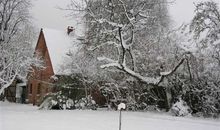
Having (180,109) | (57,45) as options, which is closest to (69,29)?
(57,45)

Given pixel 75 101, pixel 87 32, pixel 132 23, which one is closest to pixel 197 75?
pixel 132 23

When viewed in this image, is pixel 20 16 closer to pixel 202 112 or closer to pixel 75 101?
pixel 75 101

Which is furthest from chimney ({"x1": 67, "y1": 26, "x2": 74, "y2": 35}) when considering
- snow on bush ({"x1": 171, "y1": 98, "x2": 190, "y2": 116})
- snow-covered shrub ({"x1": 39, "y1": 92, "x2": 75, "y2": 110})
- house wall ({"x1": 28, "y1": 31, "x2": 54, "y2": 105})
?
snow on bush ({"x1": 171, "y1": 98, "x2": 190, "y2": 116})

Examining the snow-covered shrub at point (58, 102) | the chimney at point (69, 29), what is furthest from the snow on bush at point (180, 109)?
the chimney at point (69, 29)

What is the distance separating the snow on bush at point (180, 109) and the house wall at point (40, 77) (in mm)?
16567

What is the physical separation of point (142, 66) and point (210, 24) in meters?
5.21

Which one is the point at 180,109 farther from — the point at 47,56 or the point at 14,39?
the point at 14,39

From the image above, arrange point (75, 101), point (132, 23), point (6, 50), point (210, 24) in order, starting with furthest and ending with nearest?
point (6, 50) → point (75, 101) → point (132, 23) → point (210, 24)

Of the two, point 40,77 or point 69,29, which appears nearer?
point 40,77

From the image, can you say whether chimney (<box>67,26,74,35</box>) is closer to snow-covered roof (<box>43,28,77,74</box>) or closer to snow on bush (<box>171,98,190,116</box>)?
snow-covered roof (<box>43,28,77,74</box>)

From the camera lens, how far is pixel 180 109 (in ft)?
63.7

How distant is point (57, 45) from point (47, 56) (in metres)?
1.47

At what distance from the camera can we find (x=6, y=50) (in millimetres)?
31828

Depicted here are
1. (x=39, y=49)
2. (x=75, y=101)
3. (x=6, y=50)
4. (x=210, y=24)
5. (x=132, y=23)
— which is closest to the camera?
(x=210, y=24)
